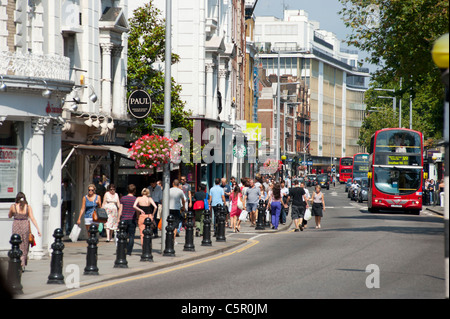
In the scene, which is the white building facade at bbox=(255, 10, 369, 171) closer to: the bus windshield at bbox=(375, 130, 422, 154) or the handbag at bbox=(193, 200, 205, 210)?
the bus windshield at bbox=(375, 130, 422, 154)

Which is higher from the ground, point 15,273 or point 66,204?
point 66,204

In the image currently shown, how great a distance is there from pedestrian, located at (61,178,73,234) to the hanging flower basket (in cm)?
496

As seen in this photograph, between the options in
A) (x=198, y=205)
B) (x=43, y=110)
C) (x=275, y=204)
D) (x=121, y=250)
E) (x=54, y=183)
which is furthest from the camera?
(x=275, y=204)

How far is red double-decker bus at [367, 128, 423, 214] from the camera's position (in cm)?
4316

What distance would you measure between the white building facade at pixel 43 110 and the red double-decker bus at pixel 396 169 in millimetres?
20518

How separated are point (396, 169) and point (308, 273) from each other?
1130 inches

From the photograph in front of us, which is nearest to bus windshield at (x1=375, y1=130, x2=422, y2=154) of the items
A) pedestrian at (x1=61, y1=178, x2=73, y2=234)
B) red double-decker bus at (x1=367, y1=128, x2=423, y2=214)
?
red double-decker bus at (x1=367, y1=128, x2=423, y2=214)

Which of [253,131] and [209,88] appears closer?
Result: [209,88]

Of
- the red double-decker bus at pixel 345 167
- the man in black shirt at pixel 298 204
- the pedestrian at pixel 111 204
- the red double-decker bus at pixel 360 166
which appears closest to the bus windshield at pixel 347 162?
the red double-decker bus at pixel 345 167

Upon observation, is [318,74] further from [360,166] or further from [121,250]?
[121,250]

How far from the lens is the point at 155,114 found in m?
34.4

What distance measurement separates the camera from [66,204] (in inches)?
1022

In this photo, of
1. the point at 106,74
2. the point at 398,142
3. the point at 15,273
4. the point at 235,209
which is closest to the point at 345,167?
the point at 398,142

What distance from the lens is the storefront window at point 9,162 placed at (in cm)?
1998
